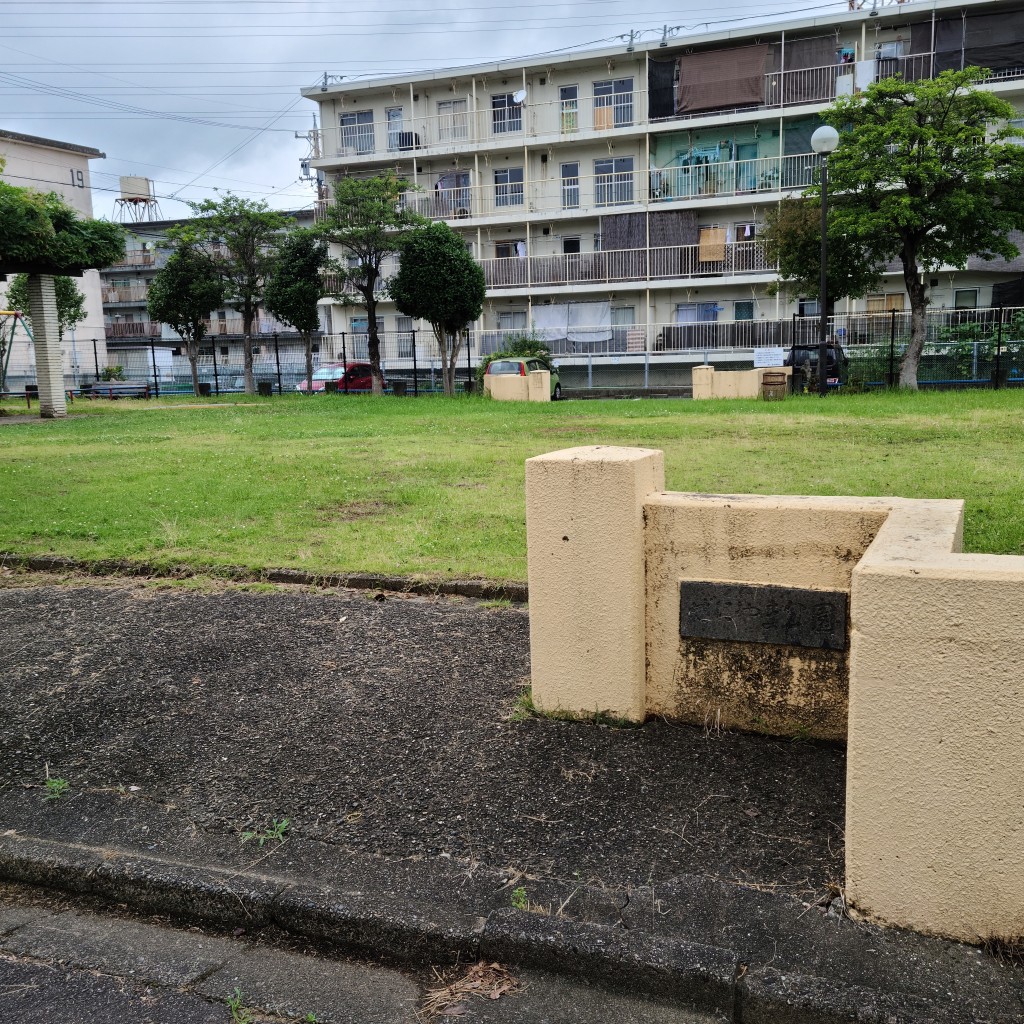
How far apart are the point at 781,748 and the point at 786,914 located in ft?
3.86

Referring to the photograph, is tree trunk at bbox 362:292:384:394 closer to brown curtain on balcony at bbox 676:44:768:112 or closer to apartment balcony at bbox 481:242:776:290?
apartment balcony at bbox 481:242:776:290

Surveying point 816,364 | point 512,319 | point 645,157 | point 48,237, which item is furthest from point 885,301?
point 48,237

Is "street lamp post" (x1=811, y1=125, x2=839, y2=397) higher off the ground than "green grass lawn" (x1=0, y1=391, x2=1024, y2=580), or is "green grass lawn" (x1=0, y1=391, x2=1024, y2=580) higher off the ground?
"street lamp post" (x1=811, y1=125, x2=839, y2=397)

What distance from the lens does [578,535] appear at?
13.2 ft

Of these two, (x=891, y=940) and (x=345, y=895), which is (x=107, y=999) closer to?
(x=345, y=895)

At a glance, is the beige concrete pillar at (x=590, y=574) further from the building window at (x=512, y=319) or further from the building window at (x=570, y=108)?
the building window at (x=570, y=108)

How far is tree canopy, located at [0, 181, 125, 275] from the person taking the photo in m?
21.0

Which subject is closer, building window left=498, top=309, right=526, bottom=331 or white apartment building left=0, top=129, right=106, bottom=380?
building window left=498, top=309, right=526, bottom=331

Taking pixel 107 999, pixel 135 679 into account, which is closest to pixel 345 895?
pixel 107 999

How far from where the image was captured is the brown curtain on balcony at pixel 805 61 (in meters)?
34.8

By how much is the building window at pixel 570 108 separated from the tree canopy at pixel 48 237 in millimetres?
20496

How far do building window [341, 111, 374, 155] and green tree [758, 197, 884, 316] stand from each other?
71.8 feet

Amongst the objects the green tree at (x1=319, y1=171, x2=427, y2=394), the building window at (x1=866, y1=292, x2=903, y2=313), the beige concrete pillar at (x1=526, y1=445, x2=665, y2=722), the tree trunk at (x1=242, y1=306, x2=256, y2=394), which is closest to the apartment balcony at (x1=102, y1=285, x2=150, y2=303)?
the tree trunk at (x1=242, y1=306, x2=256, y2=394)

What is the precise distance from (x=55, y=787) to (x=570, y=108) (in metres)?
39.4
